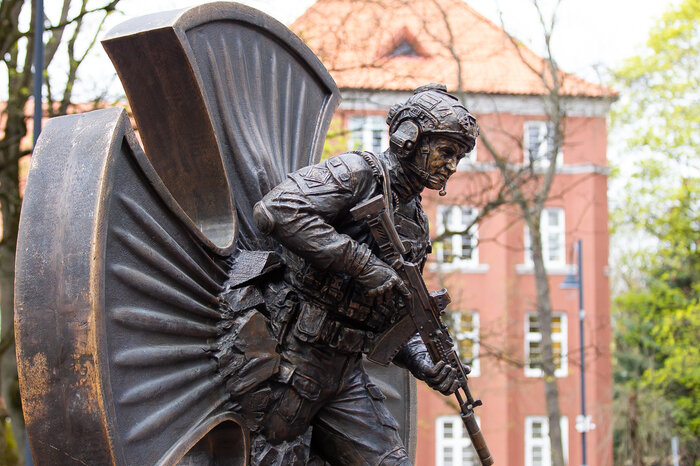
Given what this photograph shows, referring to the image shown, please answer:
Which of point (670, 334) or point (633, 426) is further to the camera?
point (670, 334)

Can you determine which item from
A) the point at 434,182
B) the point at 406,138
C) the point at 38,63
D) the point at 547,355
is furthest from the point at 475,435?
the point at 547,355

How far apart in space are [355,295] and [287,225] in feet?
1.76

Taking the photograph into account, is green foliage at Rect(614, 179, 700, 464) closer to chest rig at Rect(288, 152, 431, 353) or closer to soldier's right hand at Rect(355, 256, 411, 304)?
chest rig at Rect(288, 152, 431, 353)

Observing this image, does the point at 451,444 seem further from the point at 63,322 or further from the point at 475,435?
the point at 63,322

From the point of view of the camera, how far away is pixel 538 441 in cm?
2822

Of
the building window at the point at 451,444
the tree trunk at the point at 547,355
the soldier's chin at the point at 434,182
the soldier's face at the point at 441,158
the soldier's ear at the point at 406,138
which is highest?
the soldier's ear at the point at 406,138

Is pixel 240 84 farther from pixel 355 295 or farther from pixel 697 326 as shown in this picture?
pixel 697 326

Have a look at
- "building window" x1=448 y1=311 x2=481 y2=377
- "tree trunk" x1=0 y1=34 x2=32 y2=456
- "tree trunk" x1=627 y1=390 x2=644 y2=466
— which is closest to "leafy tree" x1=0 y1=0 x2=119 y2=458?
"tree trunk" x1=0 y1=34 x2=32 y2=456

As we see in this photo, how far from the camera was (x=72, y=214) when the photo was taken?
10.8 ft

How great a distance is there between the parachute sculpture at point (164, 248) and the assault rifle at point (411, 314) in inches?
22.0

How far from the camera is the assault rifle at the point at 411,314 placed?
161 inches

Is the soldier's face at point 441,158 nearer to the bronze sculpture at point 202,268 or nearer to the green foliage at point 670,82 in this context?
the bronze sculpture at point 202,268

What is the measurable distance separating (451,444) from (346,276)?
24.5 meters

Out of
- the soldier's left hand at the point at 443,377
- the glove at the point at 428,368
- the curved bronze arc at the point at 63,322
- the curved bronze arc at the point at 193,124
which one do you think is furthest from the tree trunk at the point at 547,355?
the curved bronze arc at the point at 63,322
